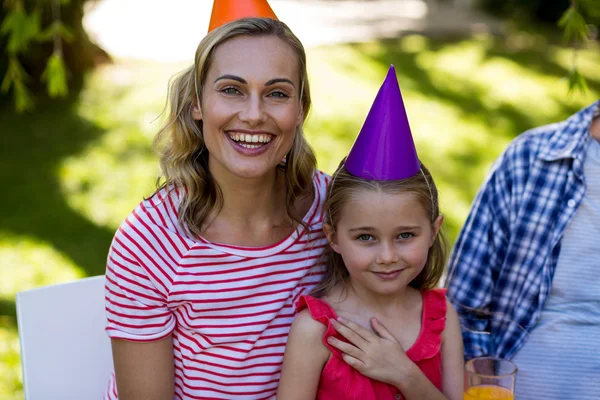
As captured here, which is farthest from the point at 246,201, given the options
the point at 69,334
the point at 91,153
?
the point at 91,153

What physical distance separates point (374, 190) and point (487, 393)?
0.60m

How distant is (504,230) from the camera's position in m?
2.72

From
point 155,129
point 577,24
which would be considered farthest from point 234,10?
point 155,129

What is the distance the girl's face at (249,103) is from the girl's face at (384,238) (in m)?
0.28

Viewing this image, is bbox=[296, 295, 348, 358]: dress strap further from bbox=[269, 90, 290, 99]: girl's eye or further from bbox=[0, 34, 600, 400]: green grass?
bbox=[0, 34, 600, 400]: green grass

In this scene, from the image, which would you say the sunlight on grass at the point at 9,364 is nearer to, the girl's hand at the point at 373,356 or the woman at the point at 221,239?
the woman at the point at 221,239

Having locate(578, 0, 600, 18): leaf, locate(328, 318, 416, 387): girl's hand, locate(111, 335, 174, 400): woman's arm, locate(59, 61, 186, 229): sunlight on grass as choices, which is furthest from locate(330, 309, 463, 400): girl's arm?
locate(59, 61, 186, 229): sunlight on grass

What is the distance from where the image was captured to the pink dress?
7.20 feet

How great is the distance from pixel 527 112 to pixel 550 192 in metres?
4.54

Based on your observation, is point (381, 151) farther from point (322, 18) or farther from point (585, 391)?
point (322, 18)

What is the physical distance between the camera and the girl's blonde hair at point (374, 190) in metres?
2.19

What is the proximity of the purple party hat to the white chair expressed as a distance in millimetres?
973

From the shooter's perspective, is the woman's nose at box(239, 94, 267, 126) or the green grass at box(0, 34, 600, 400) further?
the green grass at box(0, 34, 600, 400)

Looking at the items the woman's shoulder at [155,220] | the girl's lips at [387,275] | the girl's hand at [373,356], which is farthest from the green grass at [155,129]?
the girl's lips at [387,275]
